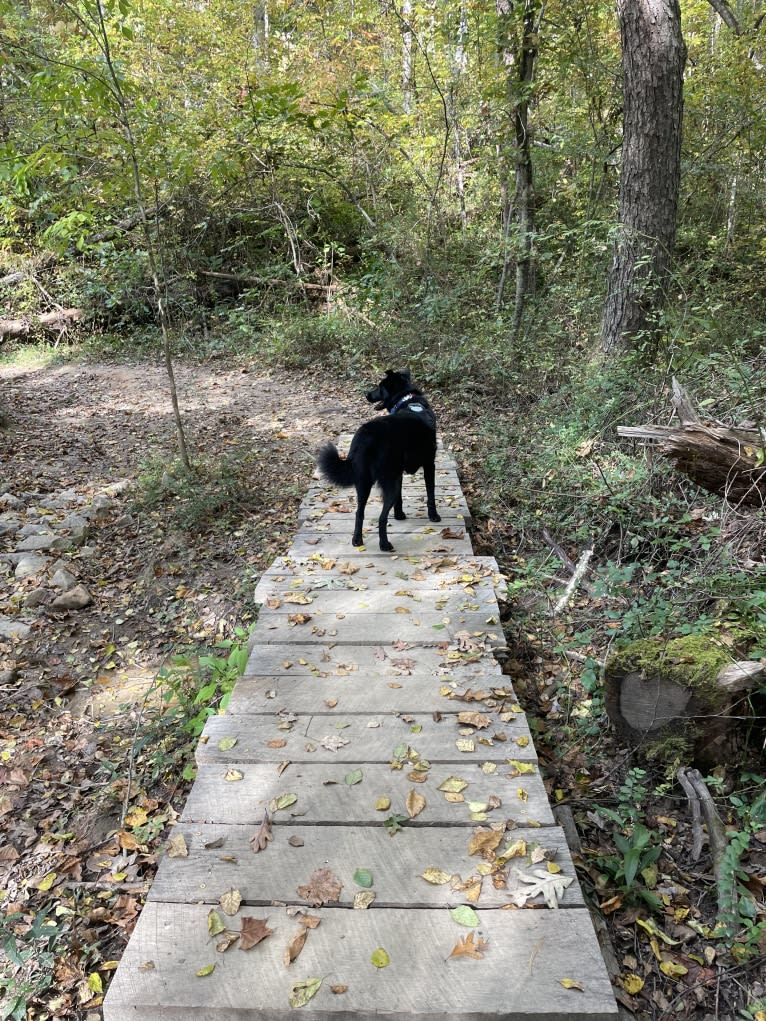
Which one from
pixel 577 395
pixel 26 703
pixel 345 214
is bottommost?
pixel 26 703

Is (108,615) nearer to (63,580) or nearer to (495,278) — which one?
(63,580)

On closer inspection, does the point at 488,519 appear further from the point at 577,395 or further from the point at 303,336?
the point at 303,336

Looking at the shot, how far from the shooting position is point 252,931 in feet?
5.85

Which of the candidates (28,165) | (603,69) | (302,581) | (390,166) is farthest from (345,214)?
(302,581)

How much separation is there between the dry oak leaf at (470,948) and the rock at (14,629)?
4088 millimetres

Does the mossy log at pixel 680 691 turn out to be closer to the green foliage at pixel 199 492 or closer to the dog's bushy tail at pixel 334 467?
the dog's bushy tail at pixel 334 467

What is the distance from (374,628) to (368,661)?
1.04 feet

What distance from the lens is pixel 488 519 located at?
17.7 feet

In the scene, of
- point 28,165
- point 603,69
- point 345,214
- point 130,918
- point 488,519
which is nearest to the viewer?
point 130,918

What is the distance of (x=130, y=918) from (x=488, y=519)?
12.6 ft

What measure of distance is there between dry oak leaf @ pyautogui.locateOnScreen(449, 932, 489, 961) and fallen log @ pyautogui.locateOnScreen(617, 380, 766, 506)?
249 centimetres

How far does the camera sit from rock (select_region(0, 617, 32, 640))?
4598 millimetres

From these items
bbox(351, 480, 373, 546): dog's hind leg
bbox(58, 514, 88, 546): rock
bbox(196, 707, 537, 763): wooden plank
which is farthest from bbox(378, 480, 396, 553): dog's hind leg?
bbox(58, 514, 88, 546): rock

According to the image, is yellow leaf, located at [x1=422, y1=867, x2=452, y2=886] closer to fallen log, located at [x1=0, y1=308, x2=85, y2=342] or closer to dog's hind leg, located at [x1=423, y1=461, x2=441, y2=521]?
dog's hind leg, located at [x1=423, y1=461, x2=441, y2=521]
